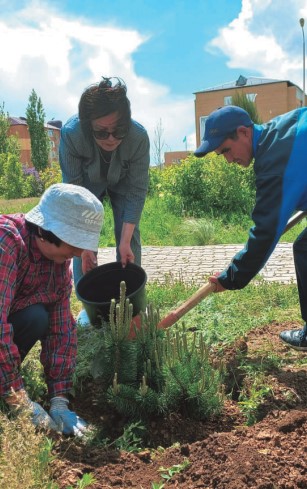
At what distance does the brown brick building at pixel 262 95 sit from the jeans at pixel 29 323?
143 feet

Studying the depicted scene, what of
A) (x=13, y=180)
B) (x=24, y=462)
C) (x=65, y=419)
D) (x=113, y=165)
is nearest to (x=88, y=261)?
(x=113, y=165)

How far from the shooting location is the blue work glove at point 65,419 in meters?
2.44

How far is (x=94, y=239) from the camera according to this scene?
224cm

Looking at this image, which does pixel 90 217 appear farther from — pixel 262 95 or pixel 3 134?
pixel 262 95

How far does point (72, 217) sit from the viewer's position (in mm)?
2203

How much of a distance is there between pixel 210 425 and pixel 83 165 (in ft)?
6.80

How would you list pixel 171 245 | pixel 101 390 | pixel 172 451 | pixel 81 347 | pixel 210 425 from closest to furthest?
pixel 172 451
pixel 210 425
pixel 101 390
pixel 81 347
pixel 171 245

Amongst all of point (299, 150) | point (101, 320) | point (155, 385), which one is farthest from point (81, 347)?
point (299, 150)

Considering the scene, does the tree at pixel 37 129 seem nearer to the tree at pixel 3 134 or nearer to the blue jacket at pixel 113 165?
the tree at pixel 3 134

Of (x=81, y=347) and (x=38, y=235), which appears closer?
(x=38, y=235)

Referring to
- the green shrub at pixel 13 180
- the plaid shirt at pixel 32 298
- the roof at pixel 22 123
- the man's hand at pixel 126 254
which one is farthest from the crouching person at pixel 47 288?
the roof at pixel 22 123

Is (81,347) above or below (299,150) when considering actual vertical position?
below

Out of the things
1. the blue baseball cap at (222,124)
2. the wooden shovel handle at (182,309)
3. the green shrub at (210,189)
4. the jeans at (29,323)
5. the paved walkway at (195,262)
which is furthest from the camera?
the green shrub at (210,189)

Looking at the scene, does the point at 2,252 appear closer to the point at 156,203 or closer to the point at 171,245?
the point at 171,245
